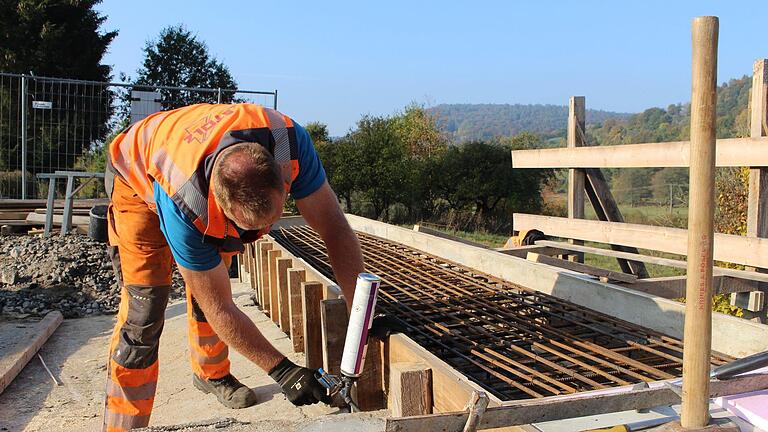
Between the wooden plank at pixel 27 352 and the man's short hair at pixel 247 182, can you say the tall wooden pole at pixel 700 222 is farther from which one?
the wooden plank at pixel 27 352

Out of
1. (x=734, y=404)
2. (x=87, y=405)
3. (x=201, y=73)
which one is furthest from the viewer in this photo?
(x=201, y=73)

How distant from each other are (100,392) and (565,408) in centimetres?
420

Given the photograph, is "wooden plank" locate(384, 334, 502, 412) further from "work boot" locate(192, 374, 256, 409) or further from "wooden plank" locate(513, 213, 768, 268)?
"wooden plank" locate(513, 213, 768, 268)

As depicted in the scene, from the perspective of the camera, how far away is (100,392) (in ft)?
15.7

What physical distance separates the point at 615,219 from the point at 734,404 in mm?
4000

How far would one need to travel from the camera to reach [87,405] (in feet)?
14.8

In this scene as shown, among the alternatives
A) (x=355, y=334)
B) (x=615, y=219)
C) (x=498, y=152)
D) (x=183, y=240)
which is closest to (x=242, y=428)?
(x=355, y=334)

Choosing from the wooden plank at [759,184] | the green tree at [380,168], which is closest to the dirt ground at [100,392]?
the wooden plank at [759,184]

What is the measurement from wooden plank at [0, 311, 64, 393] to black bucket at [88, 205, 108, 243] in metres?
2.60

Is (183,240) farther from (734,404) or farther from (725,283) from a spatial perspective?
(725,283)

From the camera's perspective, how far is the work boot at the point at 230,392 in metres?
3.82

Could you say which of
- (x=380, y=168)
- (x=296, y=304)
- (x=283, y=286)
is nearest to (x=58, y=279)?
(x=283, y=286)

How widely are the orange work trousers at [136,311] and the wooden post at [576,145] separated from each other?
147 inches

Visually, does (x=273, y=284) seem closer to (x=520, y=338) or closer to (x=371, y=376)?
(x=371, y=376)
